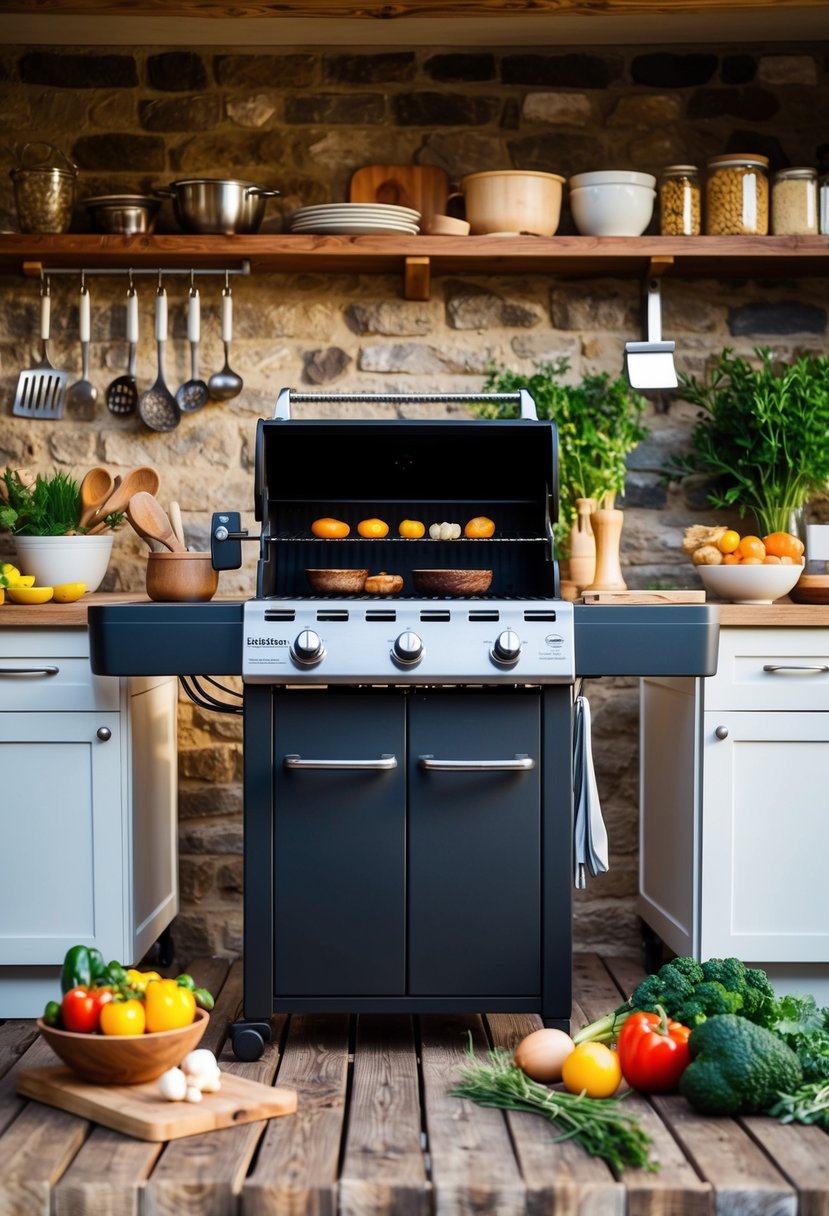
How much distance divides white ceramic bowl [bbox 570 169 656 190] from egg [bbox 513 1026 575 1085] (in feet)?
7.48

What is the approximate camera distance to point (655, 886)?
3375 mm

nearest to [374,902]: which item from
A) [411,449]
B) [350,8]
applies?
[411,449]

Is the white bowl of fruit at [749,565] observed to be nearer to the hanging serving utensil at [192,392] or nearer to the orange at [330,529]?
the orange at [330,529]

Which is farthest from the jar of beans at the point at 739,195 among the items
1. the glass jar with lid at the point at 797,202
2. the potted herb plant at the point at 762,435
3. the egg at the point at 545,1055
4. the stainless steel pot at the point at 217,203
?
the egg at the point at 545,1055

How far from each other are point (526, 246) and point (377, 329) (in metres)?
0.54

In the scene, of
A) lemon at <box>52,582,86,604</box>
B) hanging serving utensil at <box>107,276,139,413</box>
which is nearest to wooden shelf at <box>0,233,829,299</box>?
hanging serving utensil at <box>107,276,139,413</box>

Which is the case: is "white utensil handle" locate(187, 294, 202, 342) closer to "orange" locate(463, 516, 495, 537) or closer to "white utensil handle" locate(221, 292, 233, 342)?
"white utensil handle" locate(221, 292, 233, 342)

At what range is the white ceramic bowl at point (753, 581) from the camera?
3143mm

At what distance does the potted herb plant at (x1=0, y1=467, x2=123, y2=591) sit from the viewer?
10.6 feet

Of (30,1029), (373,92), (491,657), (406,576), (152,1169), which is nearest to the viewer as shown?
(152,1169)

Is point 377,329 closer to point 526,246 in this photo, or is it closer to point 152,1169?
point 526,246

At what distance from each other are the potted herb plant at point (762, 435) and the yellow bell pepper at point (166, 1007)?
6.76 feet

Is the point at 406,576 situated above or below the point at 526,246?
below

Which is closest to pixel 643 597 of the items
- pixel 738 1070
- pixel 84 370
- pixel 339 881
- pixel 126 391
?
pixel 339 881
